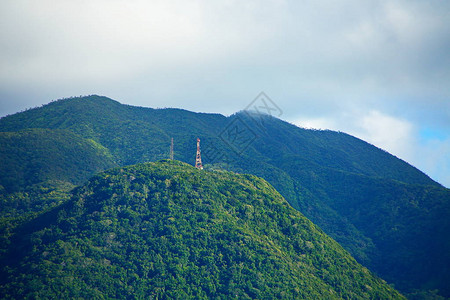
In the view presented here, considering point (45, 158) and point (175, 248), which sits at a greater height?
point (45, 158)

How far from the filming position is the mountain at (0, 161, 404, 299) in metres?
90.1

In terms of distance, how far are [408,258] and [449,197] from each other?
39.0 meters

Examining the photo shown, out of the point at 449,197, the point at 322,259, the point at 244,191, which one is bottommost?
the point at 322,259

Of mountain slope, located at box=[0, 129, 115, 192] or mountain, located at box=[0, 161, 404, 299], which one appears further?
mountain slope, located at box=[0, 129, 115, 192]

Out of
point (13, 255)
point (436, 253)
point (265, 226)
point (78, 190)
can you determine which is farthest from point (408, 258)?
point (13, 255)

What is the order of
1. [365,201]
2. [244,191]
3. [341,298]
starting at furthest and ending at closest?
[365,201] < [244,191] < [341,298]

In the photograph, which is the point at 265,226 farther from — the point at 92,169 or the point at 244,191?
the point at 92,169

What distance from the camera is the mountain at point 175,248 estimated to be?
90125 mm

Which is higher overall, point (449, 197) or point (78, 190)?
point (449, 197)

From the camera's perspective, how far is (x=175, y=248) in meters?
102

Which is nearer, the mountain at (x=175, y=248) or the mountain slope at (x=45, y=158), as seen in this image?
the mountain at (x=175, y=248)

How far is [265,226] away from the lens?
11588 centimetres

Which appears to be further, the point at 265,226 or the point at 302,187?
the point at 302,187

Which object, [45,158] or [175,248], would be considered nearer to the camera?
[175,248]
